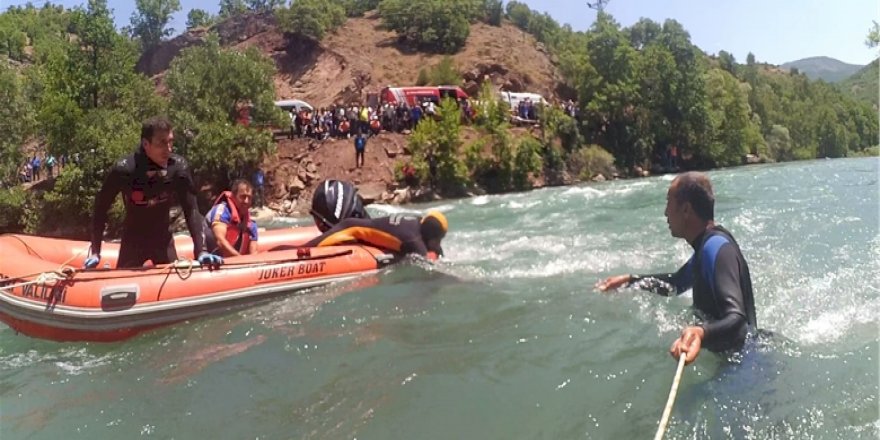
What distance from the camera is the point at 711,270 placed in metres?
3.53

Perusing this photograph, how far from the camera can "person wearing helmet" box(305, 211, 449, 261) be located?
813 cm

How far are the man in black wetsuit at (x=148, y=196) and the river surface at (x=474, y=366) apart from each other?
→ 2.75ft

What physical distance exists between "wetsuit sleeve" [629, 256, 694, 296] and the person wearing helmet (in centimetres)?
397

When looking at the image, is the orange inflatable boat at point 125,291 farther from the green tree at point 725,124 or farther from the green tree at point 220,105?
the green tree at point 725,124

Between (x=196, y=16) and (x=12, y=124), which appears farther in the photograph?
(x=196, y=16)

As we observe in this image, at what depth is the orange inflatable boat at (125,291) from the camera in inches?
239

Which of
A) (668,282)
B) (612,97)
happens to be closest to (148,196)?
(668,282)

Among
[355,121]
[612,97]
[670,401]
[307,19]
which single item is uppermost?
[307,19]

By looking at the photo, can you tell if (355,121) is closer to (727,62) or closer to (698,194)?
(698,194)

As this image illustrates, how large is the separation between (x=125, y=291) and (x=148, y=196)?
Answer: 966 mm

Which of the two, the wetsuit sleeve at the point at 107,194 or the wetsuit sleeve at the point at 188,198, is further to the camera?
the wetsuit sleeve at the point at 188,198

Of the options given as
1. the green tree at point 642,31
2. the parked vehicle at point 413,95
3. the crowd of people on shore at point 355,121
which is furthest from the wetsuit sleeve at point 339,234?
the green tree at point 642,31

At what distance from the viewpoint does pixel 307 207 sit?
2341cm

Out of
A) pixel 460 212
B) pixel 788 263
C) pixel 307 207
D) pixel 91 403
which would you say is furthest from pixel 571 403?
pixel 307 207
